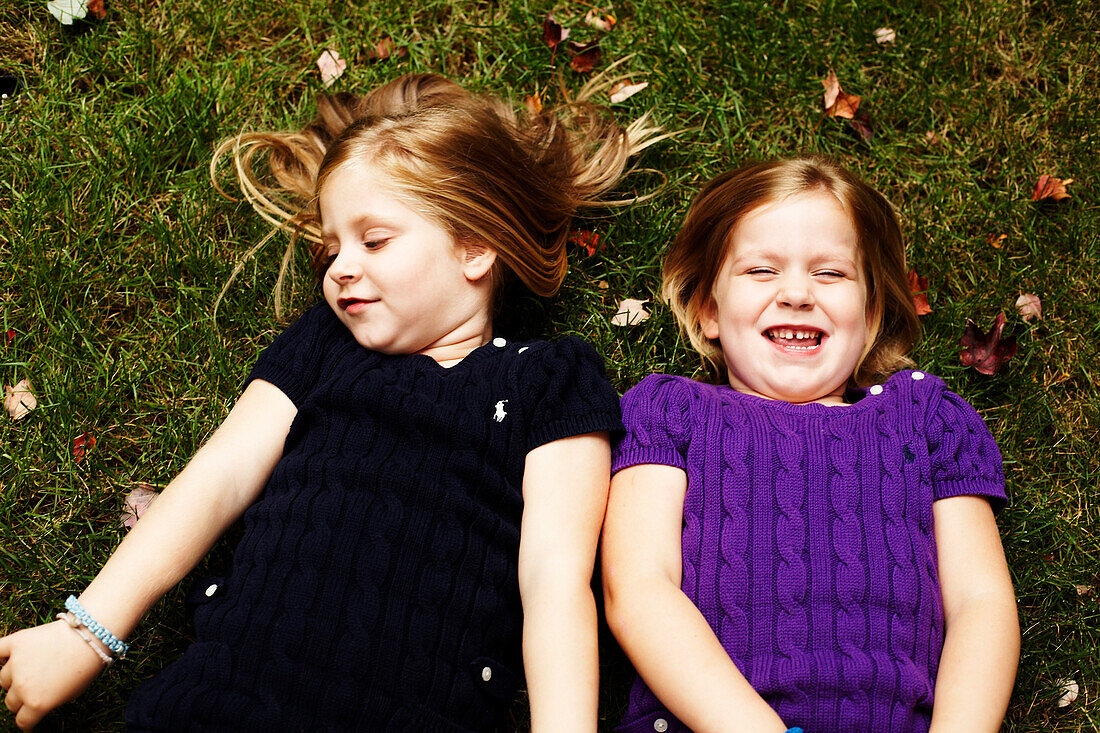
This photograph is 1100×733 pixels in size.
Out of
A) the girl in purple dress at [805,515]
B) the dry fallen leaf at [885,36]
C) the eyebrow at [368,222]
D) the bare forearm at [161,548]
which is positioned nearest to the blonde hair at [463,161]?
the eyebrow at [368,222]

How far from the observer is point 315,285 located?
3682 millimetres

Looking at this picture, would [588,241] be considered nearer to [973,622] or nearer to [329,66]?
[329,66]

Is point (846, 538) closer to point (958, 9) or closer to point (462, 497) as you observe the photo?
point (462, 497)

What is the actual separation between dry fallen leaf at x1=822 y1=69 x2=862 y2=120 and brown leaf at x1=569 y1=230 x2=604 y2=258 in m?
1.21

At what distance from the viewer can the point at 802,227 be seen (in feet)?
10.2

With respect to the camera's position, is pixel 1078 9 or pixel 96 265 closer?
pixel 96 265

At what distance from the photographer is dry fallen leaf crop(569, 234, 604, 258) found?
12.4 feet

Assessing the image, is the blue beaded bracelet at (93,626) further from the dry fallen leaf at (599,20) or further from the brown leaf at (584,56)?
the dry fallen leaf at (599,20)

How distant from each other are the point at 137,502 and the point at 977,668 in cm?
298

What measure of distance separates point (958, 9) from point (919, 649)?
9.62 ft

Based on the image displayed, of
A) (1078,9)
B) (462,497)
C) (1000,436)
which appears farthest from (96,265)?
(1078,9)

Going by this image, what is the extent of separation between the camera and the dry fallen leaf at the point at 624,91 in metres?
3.91

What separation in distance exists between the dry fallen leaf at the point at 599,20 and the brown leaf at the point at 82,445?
2.76m

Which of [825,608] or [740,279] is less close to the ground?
[740,279]
